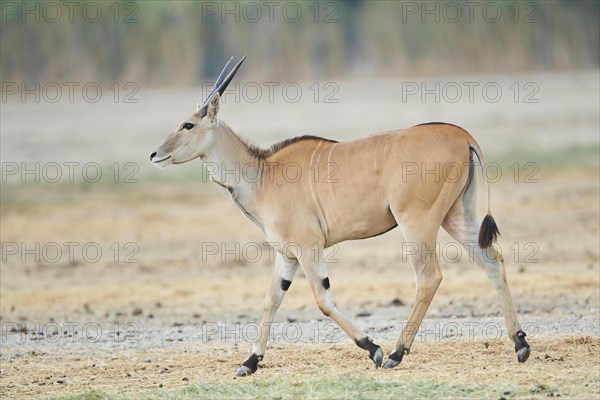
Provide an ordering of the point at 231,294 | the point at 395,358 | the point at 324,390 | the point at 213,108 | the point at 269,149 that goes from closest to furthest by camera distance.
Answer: the point at 324,390 → the point at 395,358 → the point at 213,108 → the point at 269,149 → the point at 231,294

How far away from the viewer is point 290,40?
3484cm

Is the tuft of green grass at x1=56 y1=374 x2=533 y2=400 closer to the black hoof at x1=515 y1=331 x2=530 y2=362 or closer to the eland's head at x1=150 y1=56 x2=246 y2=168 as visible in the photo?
the black hoof at x1=515 y1=331 x2=530 y2=362

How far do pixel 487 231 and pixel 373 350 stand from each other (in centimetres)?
121

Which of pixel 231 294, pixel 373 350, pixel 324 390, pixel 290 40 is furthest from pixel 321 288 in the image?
pixel 290 40

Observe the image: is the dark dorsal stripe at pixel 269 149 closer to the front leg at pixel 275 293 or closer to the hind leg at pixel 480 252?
the front leg at pixel 275 293

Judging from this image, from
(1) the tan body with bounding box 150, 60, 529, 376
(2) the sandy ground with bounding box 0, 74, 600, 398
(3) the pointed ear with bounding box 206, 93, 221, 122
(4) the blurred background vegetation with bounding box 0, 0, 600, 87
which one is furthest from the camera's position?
(4) the blurred background vegetation with bounding box 0, 0, 600, 87

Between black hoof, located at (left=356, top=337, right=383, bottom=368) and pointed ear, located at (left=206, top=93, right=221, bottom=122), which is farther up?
pointed ear, located at (left=206, top=93, right=221, bottom=122)

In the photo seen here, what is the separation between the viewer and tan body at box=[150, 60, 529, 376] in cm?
941

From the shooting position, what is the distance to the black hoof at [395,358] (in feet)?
30.6

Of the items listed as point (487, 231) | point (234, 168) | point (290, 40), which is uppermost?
point (290, 40)

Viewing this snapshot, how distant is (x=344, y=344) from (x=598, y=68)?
950 inches

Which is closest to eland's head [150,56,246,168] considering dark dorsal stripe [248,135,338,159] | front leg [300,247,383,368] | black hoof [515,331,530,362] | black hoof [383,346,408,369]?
dark dorsal stripe [248,135,338,159]

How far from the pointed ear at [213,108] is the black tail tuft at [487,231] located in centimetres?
231

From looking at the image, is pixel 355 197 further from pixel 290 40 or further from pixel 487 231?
pixel 290 40
